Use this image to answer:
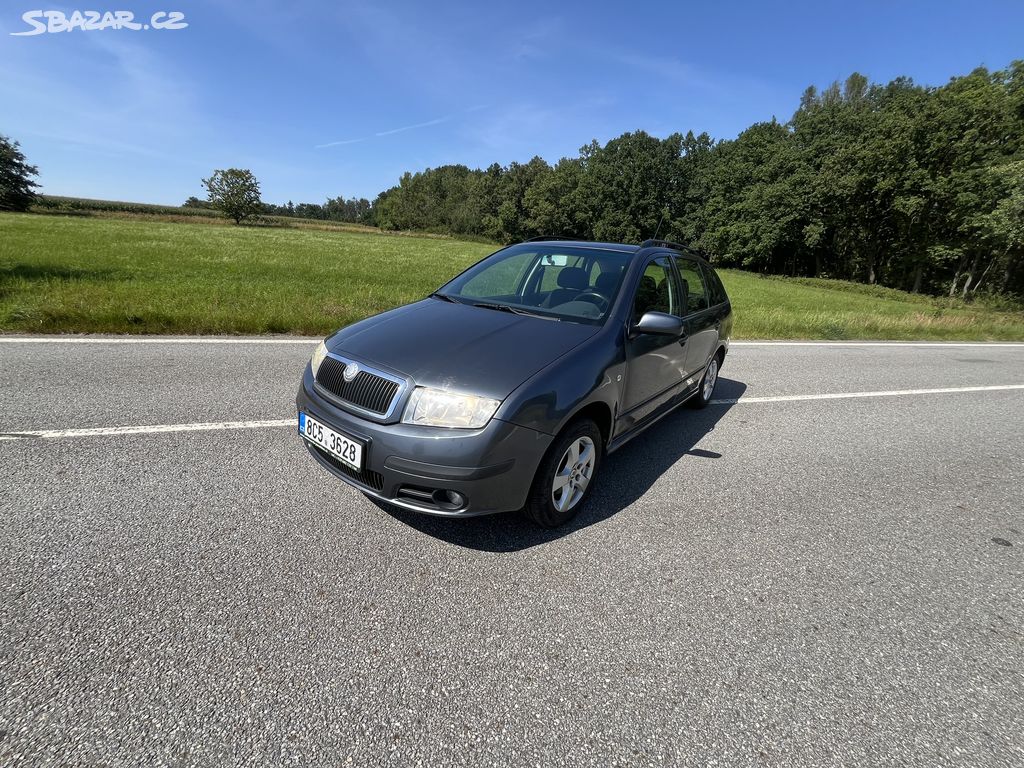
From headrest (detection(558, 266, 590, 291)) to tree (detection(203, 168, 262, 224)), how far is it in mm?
84238

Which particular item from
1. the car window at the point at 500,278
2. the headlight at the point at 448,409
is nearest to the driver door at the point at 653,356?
the car window at the point at 500,278

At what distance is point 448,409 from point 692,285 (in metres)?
3.19

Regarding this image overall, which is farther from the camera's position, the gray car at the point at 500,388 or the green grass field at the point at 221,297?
the green grass field at the point at 221,297

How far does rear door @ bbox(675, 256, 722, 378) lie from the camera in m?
4.22

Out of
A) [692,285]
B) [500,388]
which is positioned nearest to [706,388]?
[692,285]

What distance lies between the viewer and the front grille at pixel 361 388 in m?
2.38

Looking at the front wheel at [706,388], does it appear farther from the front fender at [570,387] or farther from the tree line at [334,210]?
the tree line at [334,210]

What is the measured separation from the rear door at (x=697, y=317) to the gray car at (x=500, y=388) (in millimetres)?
508

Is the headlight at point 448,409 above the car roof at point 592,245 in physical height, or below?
below

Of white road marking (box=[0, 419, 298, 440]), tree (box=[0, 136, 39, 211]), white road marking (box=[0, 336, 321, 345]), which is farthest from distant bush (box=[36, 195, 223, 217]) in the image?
white road marking (box=[0, 419, 298, 440])

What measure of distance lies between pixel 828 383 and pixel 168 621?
7.63 m

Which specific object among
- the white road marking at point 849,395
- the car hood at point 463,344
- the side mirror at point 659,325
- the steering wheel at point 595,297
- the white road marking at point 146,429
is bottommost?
the white road marking at point 146,429

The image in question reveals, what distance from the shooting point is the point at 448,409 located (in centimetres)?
229

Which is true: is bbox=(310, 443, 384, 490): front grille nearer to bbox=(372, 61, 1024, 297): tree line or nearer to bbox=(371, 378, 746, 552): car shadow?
bbox=(371, 378, 746, 552): car shadow
